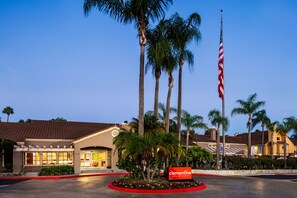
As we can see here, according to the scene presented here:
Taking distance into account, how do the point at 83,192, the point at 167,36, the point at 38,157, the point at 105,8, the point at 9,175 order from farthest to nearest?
the point at 38,157 → the point at 9,175 → the point at 167,36 → the point at 105,8 → the point at 83,192

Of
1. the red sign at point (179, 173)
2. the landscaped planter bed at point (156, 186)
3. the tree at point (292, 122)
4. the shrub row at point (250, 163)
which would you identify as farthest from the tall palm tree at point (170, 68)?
the tree at point (292, 122)

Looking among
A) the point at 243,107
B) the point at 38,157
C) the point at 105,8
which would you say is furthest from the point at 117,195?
the point at 243,107

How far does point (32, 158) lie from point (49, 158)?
5.80 feet

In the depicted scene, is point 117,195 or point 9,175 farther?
point 9,175

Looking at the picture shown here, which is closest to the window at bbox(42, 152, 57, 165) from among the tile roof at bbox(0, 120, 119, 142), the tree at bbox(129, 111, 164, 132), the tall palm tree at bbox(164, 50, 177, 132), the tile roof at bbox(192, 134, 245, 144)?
the tile roof at bbox(0, 120, 119, 142)

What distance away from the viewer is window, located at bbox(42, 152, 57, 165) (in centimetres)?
3561

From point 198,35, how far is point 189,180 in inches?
502

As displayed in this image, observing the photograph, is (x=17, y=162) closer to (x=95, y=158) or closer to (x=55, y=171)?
(x=55, y=171)

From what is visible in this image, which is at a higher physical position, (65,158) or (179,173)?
(179,173)

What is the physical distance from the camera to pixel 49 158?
35906 millimetres

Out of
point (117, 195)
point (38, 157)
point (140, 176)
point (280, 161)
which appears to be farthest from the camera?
point (280, 161)

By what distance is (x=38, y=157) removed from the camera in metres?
35.3

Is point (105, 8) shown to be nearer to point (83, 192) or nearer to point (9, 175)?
point (83, 192)

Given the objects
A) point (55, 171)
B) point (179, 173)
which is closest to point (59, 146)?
point (55, 171)
